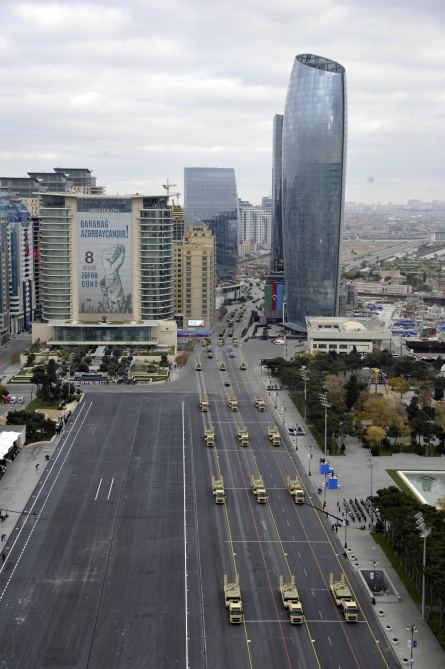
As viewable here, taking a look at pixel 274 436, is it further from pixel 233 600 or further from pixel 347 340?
pixel 347 340

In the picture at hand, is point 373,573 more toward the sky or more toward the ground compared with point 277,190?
more toward the ground

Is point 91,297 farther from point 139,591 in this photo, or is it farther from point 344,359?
point 139,591

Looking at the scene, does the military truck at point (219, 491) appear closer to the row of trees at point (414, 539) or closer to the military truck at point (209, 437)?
the row of trees at point (414, 539)

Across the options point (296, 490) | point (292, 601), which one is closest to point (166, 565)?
point (292, 601)

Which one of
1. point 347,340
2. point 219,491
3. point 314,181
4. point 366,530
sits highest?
point 314,181

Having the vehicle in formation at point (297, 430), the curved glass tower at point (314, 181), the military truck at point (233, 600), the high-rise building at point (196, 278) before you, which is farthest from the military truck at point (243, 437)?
the curved glass tower at point (314, 181)

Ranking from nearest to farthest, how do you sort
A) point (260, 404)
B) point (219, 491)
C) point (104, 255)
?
1. point (219, 491)
2. point (260, 404)
3. point (104, 255)

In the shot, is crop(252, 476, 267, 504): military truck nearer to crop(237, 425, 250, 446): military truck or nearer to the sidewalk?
the sidewalk
